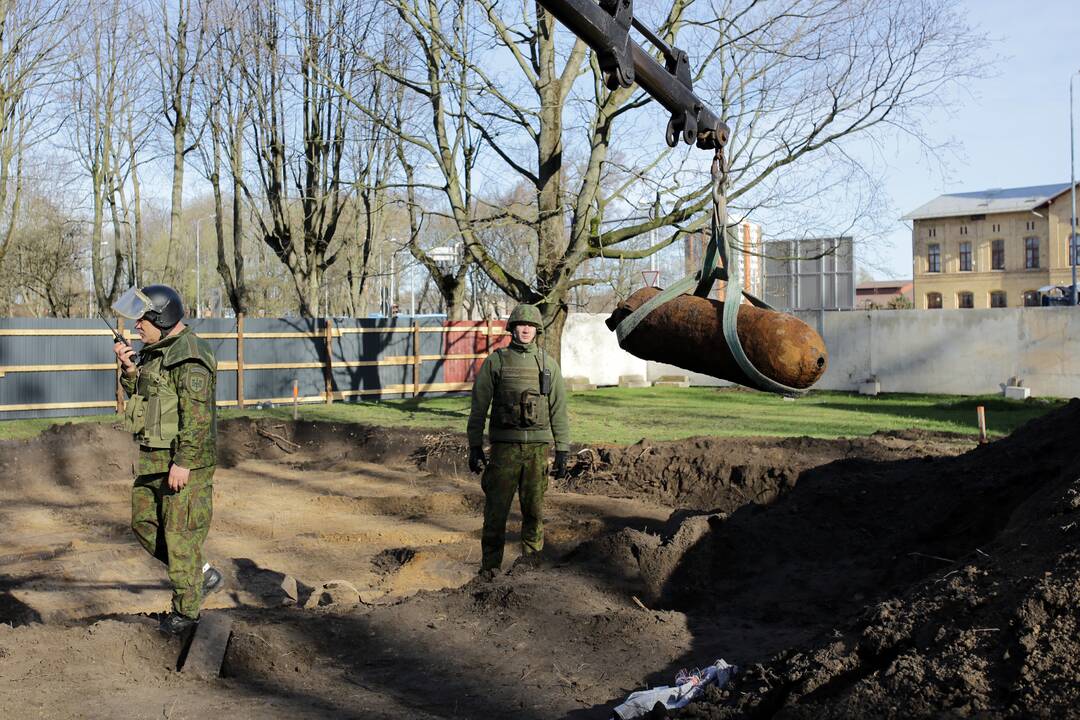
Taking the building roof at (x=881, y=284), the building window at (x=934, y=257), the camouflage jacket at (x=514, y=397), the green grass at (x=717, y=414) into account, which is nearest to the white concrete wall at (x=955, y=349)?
the green grass at (x=717, y=414)

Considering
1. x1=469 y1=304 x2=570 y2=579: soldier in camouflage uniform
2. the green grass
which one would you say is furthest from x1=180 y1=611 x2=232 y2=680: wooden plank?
the green grass

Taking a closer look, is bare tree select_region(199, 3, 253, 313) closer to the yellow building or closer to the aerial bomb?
the aerial bomb

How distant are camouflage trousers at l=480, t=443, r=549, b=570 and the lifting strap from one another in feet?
7.18

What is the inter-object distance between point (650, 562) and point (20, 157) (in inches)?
845

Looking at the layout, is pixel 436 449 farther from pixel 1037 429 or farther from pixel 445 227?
pixel 445 227

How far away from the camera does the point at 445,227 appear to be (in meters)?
39.2

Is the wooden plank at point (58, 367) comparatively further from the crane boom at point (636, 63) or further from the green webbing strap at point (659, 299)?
the green webbing strap at point (659, 299)

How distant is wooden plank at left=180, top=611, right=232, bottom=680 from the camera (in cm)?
519

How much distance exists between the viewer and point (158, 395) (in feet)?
18.3

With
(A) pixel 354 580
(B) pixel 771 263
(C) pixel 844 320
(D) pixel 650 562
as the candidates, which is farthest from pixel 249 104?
(D) pixel 650 562

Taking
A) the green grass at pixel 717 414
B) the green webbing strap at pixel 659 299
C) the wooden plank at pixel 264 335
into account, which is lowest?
the green grass at pixel 717 414

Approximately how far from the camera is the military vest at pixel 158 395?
5.53 meters

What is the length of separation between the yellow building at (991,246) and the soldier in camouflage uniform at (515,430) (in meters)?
53.4

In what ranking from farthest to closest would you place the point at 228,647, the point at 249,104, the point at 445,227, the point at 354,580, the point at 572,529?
the point at 445,227 < the point at 249,104 < the point at 572,529 < the point at 354,580 < the point at 228,647
